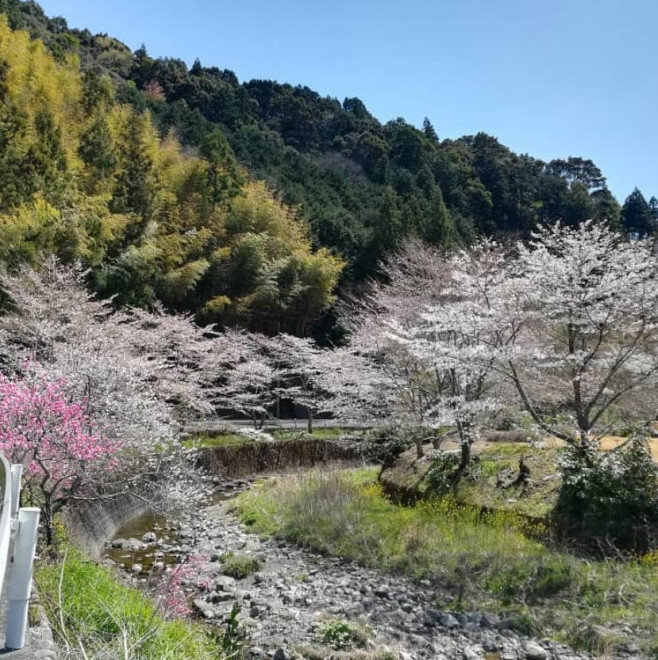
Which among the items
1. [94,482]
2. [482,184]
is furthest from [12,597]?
[482,184]

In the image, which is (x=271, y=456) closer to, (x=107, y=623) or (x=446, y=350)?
(x=446, y=350)

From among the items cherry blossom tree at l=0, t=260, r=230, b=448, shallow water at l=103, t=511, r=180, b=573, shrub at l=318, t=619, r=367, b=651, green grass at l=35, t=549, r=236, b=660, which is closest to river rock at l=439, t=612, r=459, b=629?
shrub at l=318, t=619, r=367, b=651

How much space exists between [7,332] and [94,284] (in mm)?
4491

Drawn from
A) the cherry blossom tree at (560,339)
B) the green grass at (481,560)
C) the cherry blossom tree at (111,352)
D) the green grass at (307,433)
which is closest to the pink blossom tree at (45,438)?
the cherry blossom tree at (111,352)

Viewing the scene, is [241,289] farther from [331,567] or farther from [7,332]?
[331,567]

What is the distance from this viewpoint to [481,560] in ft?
23.5

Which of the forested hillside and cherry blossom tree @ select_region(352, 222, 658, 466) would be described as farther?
the forested hillside

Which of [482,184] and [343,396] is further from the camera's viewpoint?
[482,184]

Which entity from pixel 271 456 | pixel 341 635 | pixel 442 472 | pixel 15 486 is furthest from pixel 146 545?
pixel 271 456

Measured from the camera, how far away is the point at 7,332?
39.5 feet

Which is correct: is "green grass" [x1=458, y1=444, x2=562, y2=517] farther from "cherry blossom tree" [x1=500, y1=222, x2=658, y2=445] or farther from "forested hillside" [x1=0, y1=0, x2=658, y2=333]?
"forested hillside" [x1=0, y1=0, x2=658, y2=333]

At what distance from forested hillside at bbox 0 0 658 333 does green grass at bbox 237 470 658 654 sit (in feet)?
30.8

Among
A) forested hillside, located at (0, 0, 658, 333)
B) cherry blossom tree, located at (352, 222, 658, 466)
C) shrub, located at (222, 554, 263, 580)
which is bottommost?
shrub, located at (222, 554, 263, 580)

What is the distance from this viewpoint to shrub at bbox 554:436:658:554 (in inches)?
276
